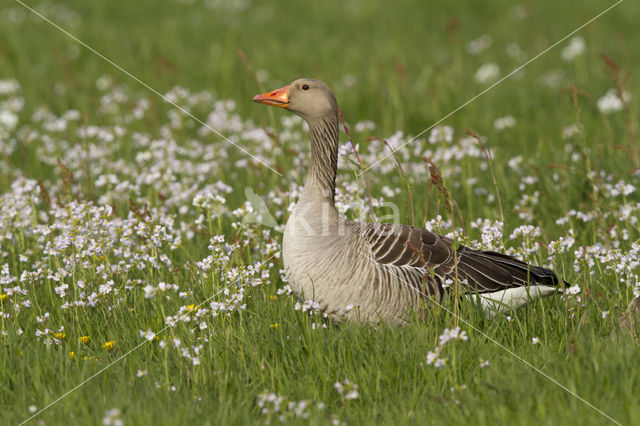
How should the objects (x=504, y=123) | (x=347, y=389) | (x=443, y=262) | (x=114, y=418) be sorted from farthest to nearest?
(x=504, y=123) → (x=443, y=262) → (x=347, y=389) → (x=114, y=418)

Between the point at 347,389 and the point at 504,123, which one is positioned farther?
the point at 504,123

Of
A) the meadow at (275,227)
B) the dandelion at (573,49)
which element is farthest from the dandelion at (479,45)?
the dandelion at (573,49)

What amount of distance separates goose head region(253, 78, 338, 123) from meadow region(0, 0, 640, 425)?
432 millimetres

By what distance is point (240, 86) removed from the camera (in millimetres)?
12109

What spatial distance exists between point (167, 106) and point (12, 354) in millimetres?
7085

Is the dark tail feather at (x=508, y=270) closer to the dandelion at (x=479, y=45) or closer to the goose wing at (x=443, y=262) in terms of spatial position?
the goose wing at (x=443, y=262)

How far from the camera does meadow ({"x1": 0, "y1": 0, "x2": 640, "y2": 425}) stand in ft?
13.7

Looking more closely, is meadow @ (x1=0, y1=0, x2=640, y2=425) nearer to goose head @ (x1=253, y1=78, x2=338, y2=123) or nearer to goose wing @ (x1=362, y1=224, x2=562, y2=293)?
goose wing @ (x1=362, y1=224, x2=562, y2=293)

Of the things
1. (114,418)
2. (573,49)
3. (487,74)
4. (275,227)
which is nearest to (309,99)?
(275,227)

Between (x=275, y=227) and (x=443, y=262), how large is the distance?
5.83 feet

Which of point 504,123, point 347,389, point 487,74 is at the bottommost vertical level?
point 347,389

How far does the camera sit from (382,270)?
5.04 m

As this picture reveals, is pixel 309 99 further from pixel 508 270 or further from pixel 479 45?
pixel 479 45

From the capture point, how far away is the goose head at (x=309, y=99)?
5684mm
